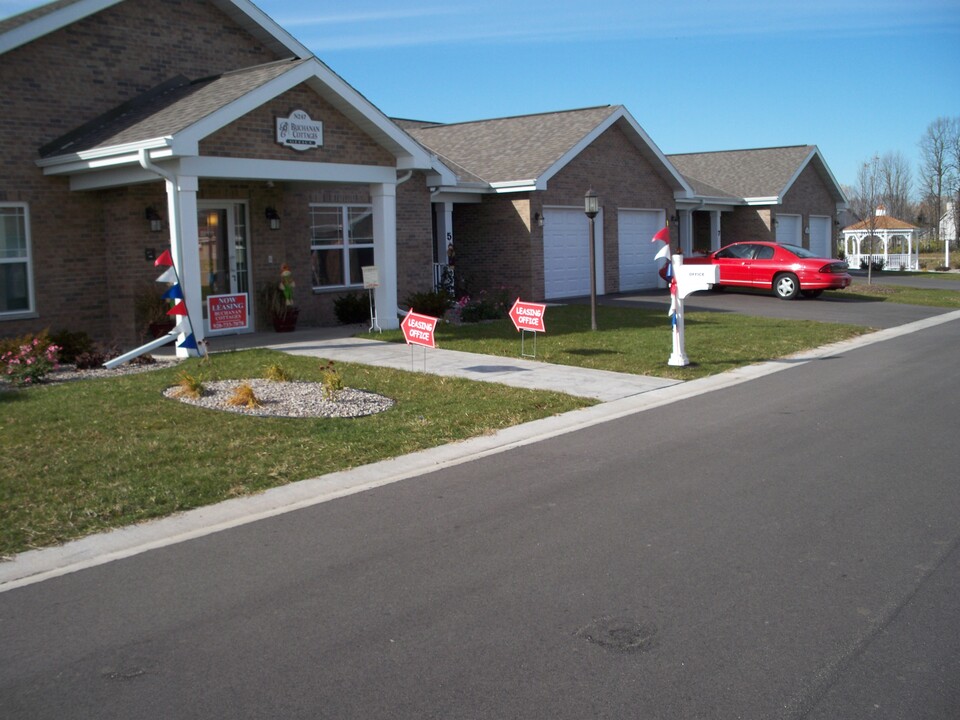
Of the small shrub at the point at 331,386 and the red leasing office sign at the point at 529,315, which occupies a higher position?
the red leasing office sign at the point at 529,315

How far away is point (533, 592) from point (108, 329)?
12632 millimetres

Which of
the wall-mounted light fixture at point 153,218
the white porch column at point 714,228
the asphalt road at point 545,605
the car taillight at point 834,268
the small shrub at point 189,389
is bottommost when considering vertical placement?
the asphalt road at point 545,605

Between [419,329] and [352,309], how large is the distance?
6.38m

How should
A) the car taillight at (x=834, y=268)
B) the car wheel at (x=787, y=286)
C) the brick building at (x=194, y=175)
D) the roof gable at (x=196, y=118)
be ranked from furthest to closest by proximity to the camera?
1. the car wheel at (x=787, y=286)
2. the car taillight at (x=834, y=268)
3. the brick building at (x=194, y=175)
4. the roof gable at (x=196, y=118)

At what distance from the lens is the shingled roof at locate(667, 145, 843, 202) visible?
3419 centimetres

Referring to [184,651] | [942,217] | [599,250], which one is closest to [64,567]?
[184,651]

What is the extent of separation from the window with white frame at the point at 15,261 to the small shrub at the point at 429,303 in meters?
6.61

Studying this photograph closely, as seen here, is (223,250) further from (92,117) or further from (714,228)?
(714,228)

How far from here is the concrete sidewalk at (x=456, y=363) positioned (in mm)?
12406

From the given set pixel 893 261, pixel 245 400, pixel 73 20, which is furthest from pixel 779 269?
pixel 893 261

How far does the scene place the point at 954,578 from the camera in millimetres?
5449

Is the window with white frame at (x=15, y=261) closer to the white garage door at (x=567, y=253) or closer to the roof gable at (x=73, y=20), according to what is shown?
the roof gable at (x=73, y=20)

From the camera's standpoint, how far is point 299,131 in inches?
591

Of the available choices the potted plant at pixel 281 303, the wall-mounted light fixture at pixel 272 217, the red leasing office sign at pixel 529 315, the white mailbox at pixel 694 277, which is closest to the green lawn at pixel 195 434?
the red leasing office sign at pixel 529 315
